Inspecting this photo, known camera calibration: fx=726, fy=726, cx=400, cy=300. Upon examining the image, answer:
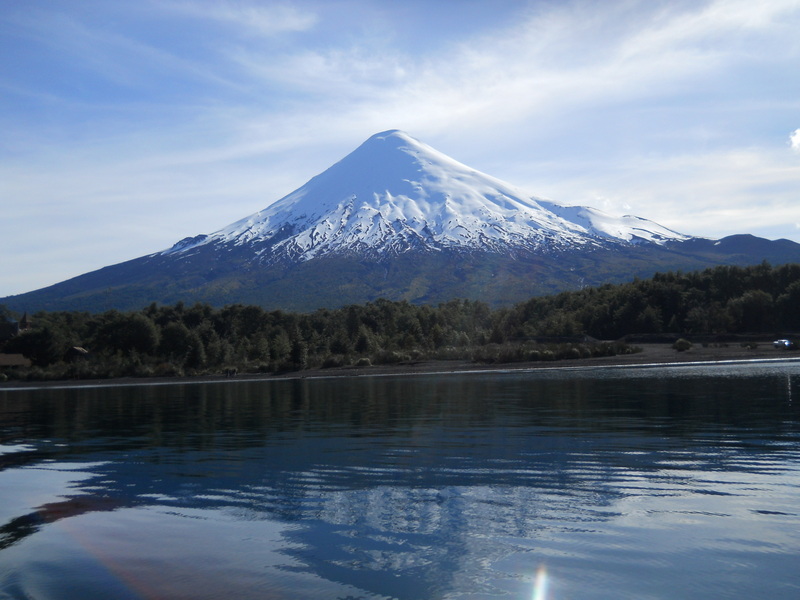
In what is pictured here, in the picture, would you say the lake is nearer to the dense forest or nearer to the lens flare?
the lens flare

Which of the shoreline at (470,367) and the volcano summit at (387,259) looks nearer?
the shoreline at (470,367)

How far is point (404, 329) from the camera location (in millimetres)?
79500

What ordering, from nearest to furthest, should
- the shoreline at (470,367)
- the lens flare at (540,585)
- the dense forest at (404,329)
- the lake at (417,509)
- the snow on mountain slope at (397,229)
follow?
→ 1. the lens flare at (540,585)
2. the lake at (417,509)
3. the shoreline at (470,367)
4. the dense forest at (404,329)
5. the snow on mountain slope at (397,229)

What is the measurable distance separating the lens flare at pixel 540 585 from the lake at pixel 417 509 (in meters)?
0.02

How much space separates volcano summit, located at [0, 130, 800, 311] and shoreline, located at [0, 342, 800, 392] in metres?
60.6

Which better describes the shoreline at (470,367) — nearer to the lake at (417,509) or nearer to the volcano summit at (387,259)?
the lake at (417,509)

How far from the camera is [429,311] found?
274 feet

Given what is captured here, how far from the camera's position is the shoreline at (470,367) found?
54719 millimetres

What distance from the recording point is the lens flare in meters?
6.86

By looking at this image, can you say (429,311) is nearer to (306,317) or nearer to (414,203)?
(306,317)

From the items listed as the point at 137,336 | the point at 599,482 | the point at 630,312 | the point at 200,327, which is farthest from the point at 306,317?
the point at 599,482

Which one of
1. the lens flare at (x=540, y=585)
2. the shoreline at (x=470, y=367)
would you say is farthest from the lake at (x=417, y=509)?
the shoreline at (x=470, y=367)

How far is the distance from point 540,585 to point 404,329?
7238 centimetres

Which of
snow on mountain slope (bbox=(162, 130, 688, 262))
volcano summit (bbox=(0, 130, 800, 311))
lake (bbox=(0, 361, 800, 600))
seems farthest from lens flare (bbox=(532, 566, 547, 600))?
snow on mountain slope (bbox=(162, 130, 688, 262))
